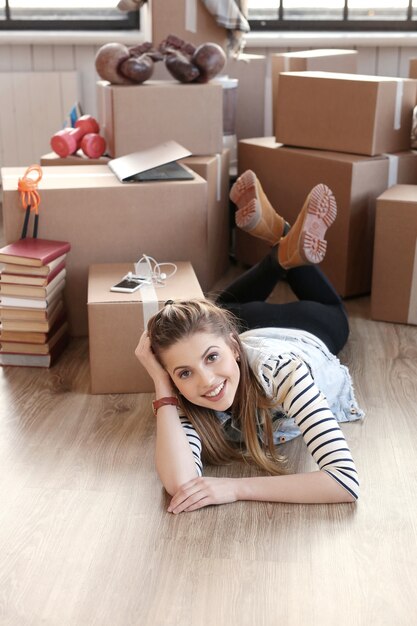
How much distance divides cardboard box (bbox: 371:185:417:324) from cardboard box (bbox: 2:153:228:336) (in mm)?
566

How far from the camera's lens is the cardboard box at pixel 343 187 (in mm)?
2906

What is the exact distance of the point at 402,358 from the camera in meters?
2.55

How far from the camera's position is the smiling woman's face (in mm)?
1713

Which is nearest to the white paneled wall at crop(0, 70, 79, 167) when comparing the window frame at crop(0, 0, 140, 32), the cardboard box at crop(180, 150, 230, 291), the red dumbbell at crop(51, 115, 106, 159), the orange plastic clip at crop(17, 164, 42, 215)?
the window frame at crop(0, 0, 140, 32)

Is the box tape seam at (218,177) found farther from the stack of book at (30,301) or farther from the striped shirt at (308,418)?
the striped shirt at (308,418)

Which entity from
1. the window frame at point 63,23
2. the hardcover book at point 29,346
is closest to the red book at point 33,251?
the hardcover book at point 29,346

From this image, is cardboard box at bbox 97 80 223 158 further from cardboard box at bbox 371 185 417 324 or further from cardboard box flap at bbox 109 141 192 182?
cardboard box at bbox 371 185 417 324

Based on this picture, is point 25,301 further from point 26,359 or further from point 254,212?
point 254,212

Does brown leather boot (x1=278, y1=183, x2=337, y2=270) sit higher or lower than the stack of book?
higher

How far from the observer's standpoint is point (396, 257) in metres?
2.73

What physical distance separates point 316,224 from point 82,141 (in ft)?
3.65

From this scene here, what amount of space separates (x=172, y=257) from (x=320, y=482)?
119 cm

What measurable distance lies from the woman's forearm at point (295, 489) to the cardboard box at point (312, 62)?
86.5 inches

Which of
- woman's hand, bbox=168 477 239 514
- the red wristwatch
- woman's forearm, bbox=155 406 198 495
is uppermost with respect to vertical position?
the red wristwatch
